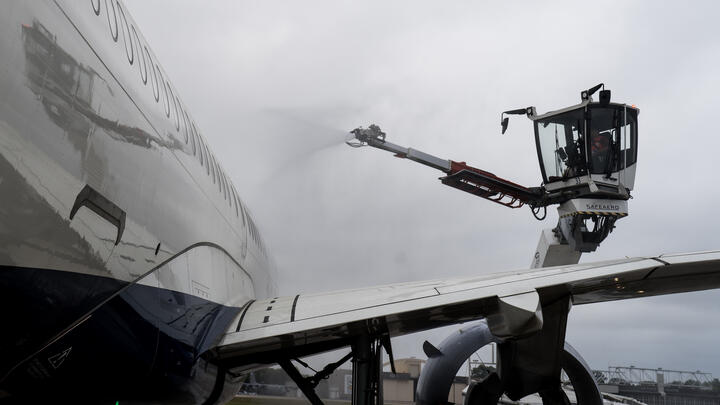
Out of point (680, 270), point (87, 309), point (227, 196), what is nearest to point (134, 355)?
point (87, 309)

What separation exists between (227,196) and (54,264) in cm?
422

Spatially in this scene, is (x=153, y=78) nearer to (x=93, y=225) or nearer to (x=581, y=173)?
(x=93, y=225)

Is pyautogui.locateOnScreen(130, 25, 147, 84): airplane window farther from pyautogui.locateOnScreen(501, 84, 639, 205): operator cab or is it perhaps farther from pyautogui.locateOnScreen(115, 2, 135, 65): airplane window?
pyautogui.locateOnScreen(501, 84, 639, 205): operator cab

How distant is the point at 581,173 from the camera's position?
1152 cm

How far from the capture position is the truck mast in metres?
11.1

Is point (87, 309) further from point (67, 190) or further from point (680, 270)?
point (680, 270)

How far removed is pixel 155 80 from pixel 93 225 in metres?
1.76

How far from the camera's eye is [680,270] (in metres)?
5.07

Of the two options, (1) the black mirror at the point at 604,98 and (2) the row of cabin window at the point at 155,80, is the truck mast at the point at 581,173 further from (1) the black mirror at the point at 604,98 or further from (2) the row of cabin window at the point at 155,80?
(2) the row of cabin window at the point at 155,80

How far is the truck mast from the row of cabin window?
6366mm

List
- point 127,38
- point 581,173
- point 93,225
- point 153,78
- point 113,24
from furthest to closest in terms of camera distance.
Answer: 1. point 581,173
2. point 153,78
3. point 127,38
4. point 113,24
5. point 93,225

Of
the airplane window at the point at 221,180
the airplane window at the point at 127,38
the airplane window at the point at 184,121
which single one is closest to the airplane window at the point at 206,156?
the airplane window at the point at 221,180

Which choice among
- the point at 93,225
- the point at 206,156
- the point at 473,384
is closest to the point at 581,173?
the point at 473,384

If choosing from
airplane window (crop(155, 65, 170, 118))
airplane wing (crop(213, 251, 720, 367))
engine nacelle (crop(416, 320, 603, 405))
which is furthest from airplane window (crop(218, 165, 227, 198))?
engine nacelle (crop(416, 320, 603, 405))
